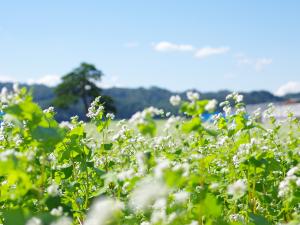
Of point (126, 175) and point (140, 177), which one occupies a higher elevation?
point (126, 175)

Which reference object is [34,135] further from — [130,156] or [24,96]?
[130,156]

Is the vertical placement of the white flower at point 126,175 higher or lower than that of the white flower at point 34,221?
higher

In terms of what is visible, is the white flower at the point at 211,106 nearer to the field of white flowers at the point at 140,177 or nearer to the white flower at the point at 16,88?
the field of white flowers at the point at 140,177

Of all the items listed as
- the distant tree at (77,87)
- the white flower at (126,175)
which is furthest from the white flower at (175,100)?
the distant tree at (77,87)

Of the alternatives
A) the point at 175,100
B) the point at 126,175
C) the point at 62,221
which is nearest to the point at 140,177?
the point at 126,175

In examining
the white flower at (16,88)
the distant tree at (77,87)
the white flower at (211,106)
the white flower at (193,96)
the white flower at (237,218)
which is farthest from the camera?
the distant tree at (77,87)

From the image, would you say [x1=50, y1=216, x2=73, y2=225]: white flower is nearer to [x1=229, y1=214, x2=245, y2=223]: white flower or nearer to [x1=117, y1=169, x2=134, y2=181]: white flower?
[x1=117, y1=169, x2=134, y2=181]: white flower

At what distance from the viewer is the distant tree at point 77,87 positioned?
13262 centimetres

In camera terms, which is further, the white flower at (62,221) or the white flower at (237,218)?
the white flower at (237,218)

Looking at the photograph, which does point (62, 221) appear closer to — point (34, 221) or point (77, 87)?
point (34, 221)

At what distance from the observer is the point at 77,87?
139375mm

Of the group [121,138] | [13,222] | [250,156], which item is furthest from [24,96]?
[121,138]

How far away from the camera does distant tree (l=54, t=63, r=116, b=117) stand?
133 meters

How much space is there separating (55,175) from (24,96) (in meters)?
1.79
